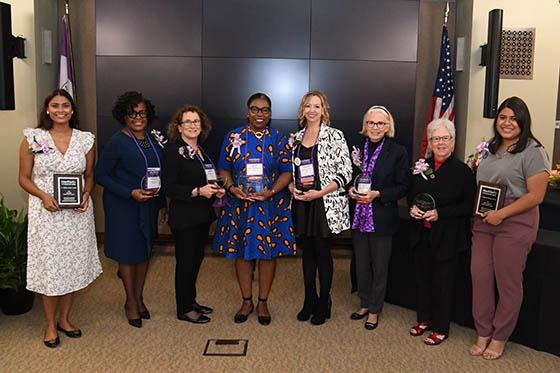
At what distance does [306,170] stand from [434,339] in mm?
1327

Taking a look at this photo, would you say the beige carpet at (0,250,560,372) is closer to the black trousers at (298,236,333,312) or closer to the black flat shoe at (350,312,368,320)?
the black flat shoe at (350,312,368,320)

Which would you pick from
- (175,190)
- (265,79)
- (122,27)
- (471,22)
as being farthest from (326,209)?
(122,27)

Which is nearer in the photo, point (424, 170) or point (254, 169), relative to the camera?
point (424, 170)

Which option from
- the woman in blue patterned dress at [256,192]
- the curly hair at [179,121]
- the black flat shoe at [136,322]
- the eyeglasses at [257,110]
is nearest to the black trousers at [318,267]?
the woman in blue patterned dress at [256,192]

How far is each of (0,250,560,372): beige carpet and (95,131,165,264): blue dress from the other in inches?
20.8

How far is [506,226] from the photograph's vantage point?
3.03 meters

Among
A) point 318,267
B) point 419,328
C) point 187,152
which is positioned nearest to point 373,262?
point 318,267

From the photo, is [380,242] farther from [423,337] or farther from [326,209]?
[423,337]

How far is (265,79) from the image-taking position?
5594 mm

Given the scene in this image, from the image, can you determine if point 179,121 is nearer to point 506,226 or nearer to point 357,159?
point 357,159

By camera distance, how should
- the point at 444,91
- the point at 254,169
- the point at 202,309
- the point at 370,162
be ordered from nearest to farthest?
1. the point at 254,169
2. the point at 370,162
3. the point at 202,309
4. the point at 444,91

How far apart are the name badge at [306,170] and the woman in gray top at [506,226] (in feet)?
3.27

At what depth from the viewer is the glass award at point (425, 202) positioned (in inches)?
126

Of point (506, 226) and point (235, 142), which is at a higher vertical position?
point (235, 142)
